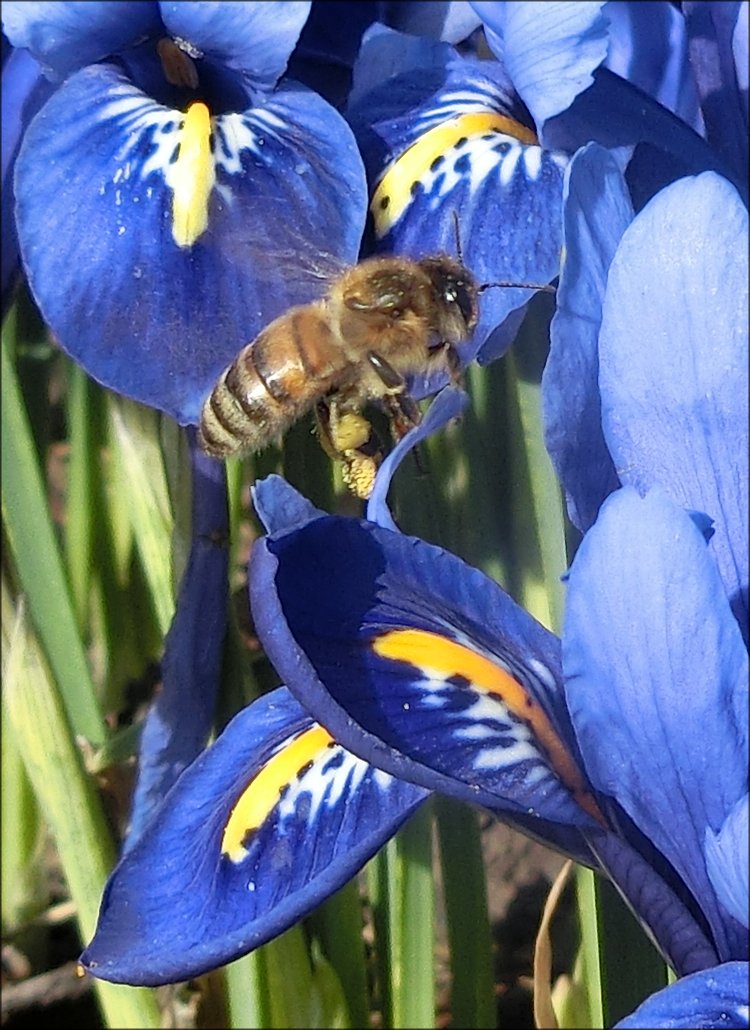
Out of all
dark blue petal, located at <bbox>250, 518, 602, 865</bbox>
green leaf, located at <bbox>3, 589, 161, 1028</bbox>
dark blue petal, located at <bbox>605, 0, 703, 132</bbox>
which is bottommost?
green leaf, located at <bbox>3, 589, 161, 1028</bbox>

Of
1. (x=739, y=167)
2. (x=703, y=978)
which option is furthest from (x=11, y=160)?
(x=703, y=978)

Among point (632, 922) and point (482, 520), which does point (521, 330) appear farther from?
point (632, 922)

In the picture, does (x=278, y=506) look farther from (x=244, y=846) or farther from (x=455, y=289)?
(x=455, y=289)

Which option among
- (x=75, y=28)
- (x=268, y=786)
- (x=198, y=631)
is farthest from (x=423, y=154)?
(x=268, y=786)

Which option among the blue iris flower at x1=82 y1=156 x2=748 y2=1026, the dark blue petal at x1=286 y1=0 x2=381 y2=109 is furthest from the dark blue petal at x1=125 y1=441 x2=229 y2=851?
the dark blue petal at x1=286 y1=0 x2=381 y2=109

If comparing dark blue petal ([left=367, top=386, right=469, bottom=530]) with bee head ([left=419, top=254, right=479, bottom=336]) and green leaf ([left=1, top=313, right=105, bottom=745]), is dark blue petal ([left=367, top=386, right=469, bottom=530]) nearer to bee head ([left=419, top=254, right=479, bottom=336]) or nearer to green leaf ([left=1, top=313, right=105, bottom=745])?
bee head ([left=419, top=254, right=479, bottom=336])

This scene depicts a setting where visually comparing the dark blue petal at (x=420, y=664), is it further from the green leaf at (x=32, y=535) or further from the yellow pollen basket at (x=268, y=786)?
the green leaf at (x=32, y=535)

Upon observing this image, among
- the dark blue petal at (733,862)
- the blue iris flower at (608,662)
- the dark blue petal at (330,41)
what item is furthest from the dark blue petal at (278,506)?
the dark blue petal at (330,41)
